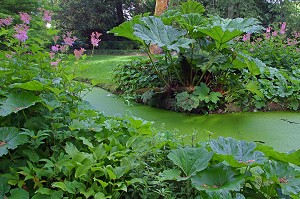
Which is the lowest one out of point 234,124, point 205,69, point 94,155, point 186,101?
point 234,124

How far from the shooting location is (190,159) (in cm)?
118

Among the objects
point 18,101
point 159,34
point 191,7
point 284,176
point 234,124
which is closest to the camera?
point 284,176

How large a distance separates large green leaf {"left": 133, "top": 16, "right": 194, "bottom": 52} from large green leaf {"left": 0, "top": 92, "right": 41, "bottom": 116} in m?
1.74

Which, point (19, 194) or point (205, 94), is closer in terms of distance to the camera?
point (19, 194)

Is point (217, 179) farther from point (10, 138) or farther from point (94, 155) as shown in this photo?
point (10, 138)

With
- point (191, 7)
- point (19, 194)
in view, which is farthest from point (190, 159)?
point (191, 7)

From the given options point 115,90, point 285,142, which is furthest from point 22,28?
point 115,90

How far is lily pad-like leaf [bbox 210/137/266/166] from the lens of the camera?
1.12 meters

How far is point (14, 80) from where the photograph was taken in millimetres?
1439

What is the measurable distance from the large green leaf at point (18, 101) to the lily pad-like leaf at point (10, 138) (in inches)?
3.3

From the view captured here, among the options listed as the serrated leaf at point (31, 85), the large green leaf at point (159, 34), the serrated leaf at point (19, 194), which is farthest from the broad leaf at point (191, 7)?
the serrated leaf at point (19, 194)

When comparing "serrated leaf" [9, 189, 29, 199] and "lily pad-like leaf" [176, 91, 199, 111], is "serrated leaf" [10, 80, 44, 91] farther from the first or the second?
"lily pad-like leaf" [176, 91, 199, 111]

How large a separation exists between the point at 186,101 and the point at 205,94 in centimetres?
24

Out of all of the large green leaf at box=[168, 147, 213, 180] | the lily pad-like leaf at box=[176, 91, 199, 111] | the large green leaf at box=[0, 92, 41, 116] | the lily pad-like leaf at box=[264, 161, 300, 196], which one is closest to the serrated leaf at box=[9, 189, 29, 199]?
the large green leaf at box=[0, 92, 41, 116]
